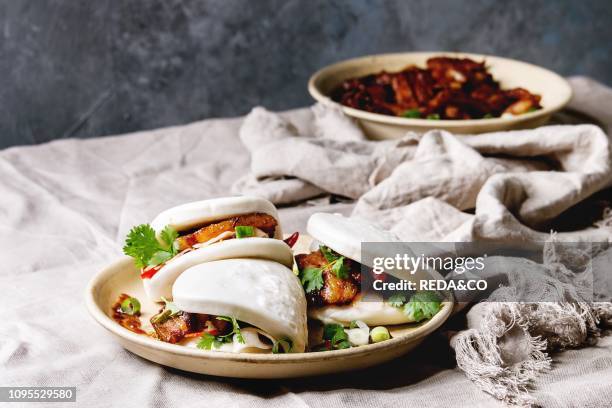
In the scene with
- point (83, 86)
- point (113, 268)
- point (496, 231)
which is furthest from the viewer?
point (83, 86)

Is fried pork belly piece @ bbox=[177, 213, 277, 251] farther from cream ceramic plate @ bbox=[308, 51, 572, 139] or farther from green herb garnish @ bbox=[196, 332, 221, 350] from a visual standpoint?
cream ceramic plate @ bbox=[308, 51, 572, 139]

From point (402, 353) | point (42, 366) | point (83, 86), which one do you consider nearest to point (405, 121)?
point (402, 353)

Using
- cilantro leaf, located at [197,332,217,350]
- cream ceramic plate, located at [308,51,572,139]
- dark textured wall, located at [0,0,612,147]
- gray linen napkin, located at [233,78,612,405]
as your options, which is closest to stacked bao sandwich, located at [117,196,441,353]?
cilantro leaf, located at [197,332,217,350]

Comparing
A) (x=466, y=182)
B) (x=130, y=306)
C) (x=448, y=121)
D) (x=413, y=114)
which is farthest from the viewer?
(x=413, y=114)

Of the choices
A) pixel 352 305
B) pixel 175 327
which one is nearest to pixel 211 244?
pixel 175 327

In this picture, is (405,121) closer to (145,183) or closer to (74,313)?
(145,183)

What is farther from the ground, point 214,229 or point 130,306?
point 214,229

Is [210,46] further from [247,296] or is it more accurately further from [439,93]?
[247,296]
